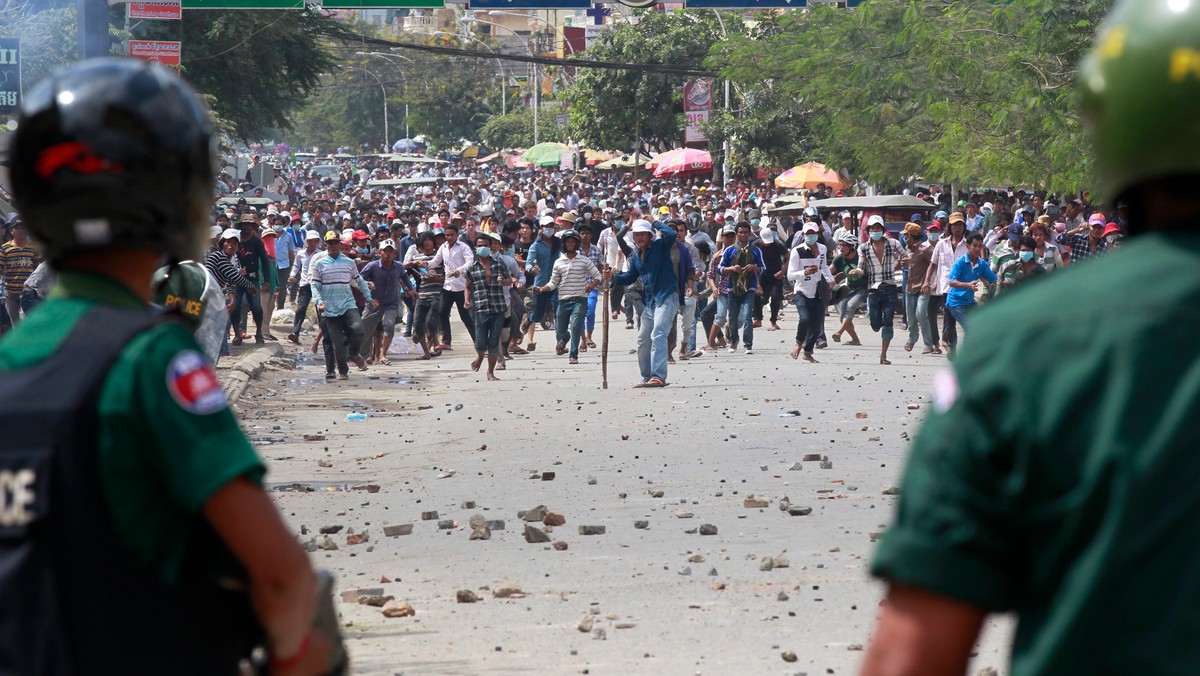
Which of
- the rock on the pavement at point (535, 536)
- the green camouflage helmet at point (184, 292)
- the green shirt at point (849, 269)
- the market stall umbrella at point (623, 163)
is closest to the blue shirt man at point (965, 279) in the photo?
the green shirt at point (849, 269)

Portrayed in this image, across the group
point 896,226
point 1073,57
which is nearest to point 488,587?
point 1073,57

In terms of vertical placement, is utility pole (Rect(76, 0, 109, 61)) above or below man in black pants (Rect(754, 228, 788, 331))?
above

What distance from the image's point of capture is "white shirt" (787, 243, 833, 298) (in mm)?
19516

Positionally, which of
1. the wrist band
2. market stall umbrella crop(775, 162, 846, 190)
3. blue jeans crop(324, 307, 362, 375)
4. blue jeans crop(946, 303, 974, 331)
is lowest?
blue jeans crop(324, 307, 362, 375)

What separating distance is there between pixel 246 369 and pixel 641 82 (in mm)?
42069

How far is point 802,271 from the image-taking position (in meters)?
19.7

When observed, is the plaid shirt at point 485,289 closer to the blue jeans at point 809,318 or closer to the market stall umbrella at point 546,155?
the blue jeans at point 809,318

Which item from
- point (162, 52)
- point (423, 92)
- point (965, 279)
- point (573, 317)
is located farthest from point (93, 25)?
point (423, 92)

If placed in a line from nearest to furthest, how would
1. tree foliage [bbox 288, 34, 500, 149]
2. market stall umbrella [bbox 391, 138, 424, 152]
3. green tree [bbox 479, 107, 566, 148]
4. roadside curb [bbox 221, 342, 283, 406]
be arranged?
1. roadside curb [bbox 221, 342, 283, 406]
2. green tree [bbox 479, 107, 566, 148]
3. tree foliage [bbox 288, 34, 500, 149]
4. market stall umbrella [bbox 391, 138, 424, 152]

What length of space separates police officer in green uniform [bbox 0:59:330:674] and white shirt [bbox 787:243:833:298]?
17.5 meters

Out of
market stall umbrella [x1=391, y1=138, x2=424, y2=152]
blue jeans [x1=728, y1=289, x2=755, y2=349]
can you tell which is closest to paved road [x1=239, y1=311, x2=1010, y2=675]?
blue jeans [x1=728, y1=289, x2=755, y2=349]

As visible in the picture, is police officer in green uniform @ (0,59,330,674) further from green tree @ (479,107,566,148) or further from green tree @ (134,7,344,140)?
green tree @ (479,107,566,148)

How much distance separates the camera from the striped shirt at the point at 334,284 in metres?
18.9

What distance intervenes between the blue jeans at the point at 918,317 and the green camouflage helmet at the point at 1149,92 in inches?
735
